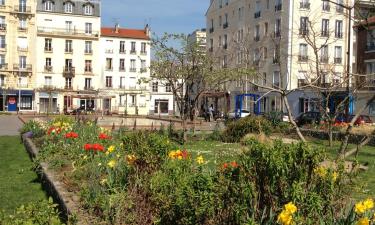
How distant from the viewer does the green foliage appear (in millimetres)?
3748

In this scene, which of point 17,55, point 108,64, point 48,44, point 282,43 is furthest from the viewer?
point 108,64

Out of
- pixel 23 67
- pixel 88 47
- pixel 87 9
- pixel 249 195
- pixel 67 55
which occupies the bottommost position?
pixel 249 195

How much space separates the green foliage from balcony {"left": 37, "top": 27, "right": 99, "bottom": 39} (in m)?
67.8

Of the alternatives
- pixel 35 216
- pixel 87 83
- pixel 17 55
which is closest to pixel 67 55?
pixel 87 83

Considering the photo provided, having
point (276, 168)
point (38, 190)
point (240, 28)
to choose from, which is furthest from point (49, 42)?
point (276, 168)

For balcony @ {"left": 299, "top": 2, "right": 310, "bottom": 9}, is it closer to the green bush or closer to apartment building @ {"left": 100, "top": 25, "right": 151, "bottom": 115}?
apartment building @ {"left": 100, "top": 25, "right": 151, "bottom": 115}

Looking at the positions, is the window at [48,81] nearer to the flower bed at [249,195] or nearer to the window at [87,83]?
the window at [87,83]

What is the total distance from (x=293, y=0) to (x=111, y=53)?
33.7 meters

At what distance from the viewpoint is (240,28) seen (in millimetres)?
59656

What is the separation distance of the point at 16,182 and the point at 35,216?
578 centimetres

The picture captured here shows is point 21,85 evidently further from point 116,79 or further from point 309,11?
point 309,11

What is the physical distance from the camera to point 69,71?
229 feet

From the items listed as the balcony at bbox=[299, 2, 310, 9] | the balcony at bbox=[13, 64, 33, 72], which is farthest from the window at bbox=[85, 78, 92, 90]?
the balcony at bbox=[299, 2, 310, 9]

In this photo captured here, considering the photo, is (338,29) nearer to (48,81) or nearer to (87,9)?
(87,9)
